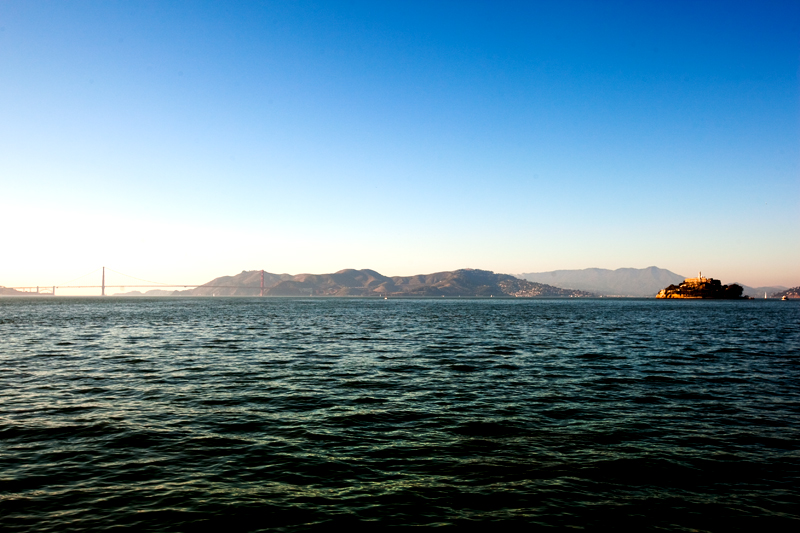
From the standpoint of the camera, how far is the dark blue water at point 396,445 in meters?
8.94

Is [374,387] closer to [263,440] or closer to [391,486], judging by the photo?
[263,440]

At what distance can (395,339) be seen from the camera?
41594mm

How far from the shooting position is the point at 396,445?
12.7 meters

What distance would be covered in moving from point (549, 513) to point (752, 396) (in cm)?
1497

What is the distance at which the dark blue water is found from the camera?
8.94 metres

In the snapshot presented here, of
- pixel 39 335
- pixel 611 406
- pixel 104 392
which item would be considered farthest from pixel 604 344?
pixel 39 335

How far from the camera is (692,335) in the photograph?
1854 inches

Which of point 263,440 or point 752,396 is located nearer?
point 263,440

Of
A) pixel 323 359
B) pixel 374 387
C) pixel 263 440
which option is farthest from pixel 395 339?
pixel 263 440

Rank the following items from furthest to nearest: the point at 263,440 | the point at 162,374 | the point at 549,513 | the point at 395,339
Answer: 1. the point at 395,339
2. the point at 162,374
3. the point at 263,440
4. the point at 549,513

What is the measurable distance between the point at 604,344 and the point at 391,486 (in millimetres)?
32352

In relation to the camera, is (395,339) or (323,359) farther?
(395,339)

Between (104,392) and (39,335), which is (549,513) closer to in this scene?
(104,392)

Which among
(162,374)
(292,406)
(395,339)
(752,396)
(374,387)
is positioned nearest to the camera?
(292,406)
